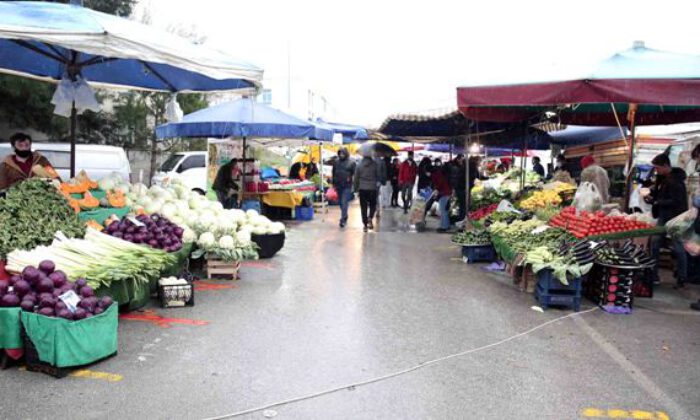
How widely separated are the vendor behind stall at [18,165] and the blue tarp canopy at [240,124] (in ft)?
15.9

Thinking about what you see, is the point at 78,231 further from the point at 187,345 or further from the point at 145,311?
the point at 187,345

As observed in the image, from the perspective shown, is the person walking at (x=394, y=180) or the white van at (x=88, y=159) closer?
the white van at (x=88, y=159)

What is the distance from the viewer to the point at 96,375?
4.41 m

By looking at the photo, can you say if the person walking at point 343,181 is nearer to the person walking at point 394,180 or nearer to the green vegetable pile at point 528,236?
the green vegetable pile at point 528,236

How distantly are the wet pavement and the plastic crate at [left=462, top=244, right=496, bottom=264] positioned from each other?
1.73 meters

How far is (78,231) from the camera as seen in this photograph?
6000 millimetres

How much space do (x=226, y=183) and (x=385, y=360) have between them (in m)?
9.22

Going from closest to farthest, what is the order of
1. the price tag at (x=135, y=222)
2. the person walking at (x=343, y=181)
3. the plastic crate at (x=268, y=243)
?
the price tag at (x=135, y=222)
the plastic crate at (x=268, y=243)
the person walking at (x=343, y=181)

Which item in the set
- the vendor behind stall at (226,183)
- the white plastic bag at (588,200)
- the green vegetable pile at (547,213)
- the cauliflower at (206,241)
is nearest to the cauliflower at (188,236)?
the cauliflower at (206,241)

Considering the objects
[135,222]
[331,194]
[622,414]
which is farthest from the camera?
[331,194]

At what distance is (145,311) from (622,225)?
244 inches

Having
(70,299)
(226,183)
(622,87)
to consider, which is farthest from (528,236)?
(226,183)

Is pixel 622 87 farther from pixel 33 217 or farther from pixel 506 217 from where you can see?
pixel 33 217

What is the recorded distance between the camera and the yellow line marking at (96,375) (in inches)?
172
